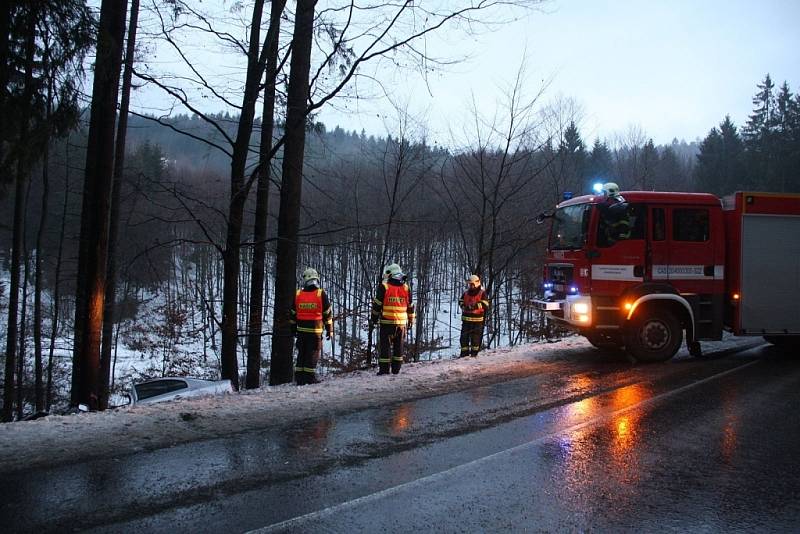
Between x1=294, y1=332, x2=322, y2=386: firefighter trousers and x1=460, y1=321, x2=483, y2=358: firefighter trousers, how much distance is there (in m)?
3.69

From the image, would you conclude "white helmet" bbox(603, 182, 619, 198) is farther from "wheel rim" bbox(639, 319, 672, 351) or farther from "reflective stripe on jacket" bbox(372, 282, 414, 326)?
"reflective stripe on jacket" bbox(372, 282, 414, 326)

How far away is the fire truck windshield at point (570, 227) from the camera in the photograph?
943 cm

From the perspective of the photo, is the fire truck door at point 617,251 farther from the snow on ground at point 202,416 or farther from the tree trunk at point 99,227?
the tree trunk at point 99,227

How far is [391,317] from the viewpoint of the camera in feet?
30.1

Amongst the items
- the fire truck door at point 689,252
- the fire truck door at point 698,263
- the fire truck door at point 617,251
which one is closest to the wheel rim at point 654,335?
the fire truck door at point 698,263

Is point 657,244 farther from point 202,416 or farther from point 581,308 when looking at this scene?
point 202,416

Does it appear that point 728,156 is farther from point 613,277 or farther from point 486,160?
point 613,277

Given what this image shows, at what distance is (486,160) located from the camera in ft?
55.6

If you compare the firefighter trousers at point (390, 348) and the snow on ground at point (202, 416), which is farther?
the firefighter trousers at point (390, 348)

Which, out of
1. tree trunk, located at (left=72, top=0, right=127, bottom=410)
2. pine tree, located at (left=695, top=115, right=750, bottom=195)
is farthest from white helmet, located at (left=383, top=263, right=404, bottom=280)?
pine tree, located at (left=695, top=115, right=750, bottom=195)

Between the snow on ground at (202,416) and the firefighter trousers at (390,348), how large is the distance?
0.30 meters

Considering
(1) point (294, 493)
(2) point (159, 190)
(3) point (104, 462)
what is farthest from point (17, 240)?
(1) point (294, 493)

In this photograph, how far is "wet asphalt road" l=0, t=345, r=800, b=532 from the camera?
3.49 meters

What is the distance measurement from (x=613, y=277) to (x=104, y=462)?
7932 mm
